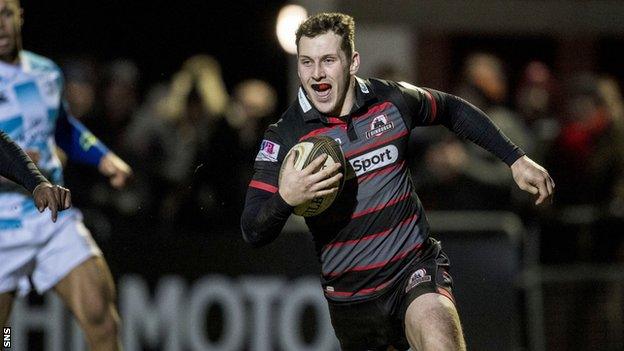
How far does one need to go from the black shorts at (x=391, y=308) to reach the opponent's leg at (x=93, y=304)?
142cm

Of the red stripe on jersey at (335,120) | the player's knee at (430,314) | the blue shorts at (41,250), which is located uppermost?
the red stripe on jersey at (335,120)

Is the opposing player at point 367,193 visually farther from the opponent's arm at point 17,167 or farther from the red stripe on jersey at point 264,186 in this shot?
the opponent's arm at point 17,167

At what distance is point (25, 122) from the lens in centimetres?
861

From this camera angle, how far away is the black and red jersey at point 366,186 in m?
7.66

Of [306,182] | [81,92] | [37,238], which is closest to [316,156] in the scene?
[306,182]

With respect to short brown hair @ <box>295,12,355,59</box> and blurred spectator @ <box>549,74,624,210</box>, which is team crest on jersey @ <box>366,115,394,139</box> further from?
blurred spectator @ <box>549,74,624,210</box>

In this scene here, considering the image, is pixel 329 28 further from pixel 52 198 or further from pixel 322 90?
pixel 52 198

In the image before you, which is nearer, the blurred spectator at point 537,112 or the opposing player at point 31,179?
the opposing player at point 31,179

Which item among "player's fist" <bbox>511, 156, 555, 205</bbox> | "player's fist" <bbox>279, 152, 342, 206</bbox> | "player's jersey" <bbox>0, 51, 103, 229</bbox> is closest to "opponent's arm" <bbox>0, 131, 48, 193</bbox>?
"player's jersey" <bbox>0, 51, 103, 229</bbox>

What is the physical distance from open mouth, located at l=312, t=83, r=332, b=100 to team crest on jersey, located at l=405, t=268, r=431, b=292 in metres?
1.07

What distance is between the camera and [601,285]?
11852 millimetres

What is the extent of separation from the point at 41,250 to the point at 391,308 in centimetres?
229

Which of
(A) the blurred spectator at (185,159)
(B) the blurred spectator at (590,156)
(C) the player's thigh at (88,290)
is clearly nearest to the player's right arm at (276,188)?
(C) the player's thigh at (88,290)

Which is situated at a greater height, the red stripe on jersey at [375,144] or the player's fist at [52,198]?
the red stripe on jersey at [375,144]
